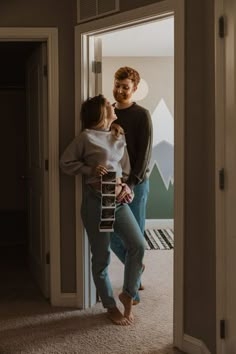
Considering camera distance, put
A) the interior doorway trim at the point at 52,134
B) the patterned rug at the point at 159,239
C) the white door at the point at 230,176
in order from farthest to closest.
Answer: the patterned rug at the point at 159,239 → the interior doorway trim at the point at 52,134 → the white door at the point at 230,176

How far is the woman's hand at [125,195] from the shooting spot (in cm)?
301

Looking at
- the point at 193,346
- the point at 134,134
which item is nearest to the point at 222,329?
the point at 193,346

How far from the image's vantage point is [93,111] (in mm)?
3014

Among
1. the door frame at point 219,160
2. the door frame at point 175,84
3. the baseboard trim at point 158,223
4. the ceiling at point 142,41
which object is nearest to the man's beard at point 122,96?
the door frame at point 175,84

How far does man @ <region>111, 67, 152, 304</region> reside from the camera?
10.9 ft

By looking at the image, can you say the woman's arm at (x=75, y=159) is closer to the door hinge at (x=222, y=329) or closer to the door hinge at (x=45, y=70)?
the door hinge at (x=45, y=70)

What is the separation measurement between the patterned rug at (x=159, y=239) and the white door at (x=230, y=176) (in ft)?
9.59

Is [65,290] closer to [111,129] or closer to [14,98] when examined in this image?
[111,129]

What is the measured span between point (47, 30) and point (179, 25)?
1047mm

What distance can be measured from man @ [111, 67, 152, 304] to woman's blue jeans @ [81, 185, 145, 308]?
1.15 ft

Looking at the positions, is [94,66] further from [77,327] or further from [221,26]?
[77,327]

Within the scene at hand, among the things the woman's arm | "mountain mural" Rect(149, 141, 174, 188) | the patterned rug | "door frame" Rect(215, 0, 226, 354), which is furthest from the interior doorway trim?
"mountain mural" Rect(149, 141, 174, 188)

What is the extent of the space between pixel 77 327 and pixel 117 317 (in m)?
0.26

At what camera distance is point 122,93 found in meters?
3.37
